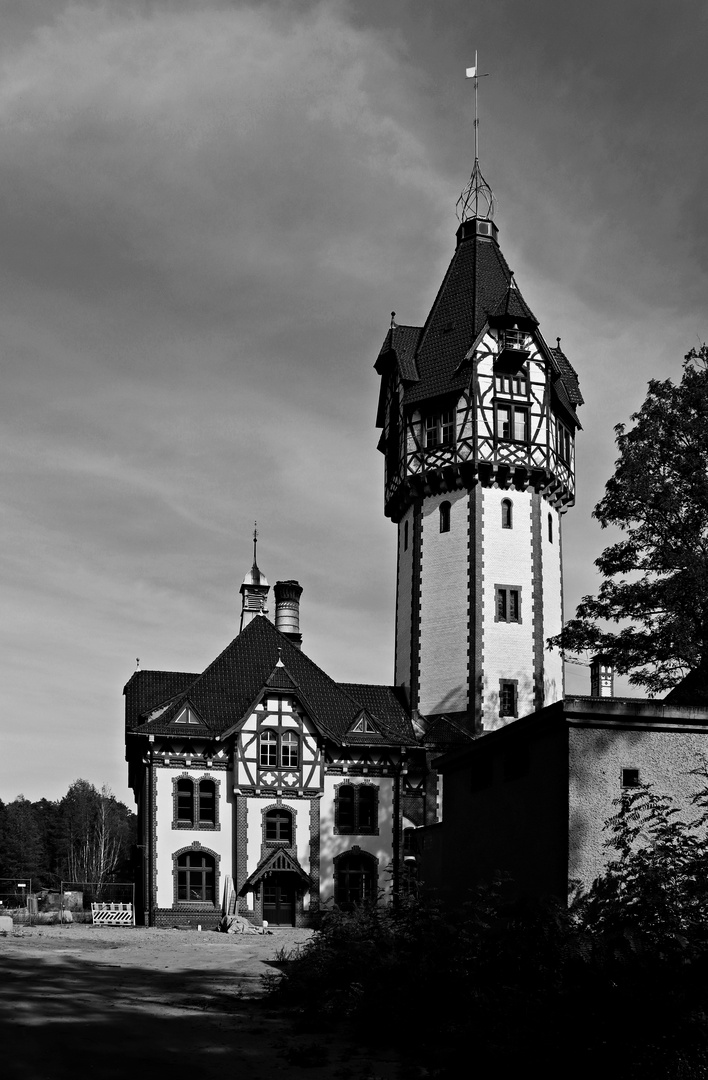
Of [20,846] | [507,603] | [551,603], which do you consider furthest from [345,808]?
[20,846]

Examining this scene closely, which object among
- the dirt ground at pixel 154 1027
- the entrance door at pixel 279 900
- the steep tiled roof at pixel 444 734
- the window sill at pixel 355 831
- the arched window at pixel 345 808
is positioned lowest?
the entrance door at pixel 279 900

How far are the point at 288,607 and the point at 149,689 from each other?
1063 centimetres

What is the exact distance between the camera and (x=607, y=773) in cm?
1648

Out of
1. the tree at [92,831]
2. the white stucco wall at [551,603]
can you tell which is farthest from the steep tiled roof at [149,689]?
the tree at [92,831]

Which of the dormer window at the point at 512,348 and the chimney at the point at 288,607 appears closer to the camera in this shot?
the dormer window at the point at 512,348

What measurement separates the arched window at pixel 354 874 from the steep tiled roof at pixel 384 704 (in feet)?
15.0

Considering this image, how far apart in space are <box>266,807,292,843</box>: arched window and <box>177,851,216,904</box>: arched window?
2168mm

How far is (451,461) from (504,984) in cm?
3405

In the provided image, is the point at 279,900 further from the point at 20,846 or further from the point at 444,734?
the point at 20,846

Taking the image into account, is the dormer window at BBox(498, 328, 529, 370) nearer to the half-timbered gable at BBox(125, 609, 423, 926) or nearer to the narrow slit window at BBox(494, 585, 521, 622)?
the narrow slit window at BBox(494, 585, 521, 622)

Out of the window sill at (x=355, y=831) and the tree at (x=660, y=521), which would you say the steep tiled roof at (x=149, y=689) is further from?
the tree at (x=660, y=521)

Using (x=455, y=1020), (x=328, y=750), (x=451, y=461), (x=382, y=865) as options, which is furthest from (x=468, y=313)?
(x=455, y=1020)

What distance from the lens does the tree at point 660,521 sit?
2705 cm

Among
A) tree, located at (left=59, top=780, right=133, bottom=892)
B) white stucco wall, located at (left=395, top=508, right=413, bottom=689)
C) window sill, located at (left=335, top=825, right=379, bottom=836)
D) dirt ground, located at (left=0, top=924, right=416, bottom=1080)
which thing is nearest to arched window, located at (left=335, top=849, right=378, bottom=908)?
window sill, located at (left=335, top=825, right=379, bottom=836)
